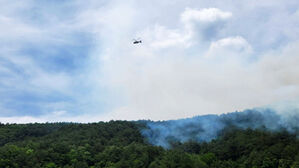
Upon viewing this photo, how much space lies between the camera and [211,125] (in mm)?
136125

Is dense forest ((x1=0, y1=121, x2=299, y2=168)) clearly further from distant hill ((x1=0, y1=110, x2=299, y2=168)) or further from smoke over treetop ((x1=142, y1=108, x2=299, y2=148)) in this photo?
A: smoke over treetop ((x1=142, y1=108, x2=299, y2=148))

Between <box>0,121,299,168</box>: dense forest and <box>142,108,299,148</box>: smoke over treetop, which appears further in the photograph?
<box>142,108,299,148</box>: smoke over treetop

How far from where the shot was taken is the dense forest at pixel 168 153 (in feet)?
301

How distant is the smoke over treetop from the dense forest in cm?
416

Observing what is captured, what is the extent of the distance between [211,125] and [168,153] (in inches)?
1638

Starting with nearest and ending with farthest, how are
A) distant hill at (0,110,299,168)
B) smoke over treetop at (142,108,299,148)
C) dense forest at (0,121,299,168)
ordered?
dense forest at (0,121,299,168) < distant hill at (0,110,299,168) < smoke over treetop at (142,108,299,148)

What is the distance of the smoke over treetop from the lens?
383ft

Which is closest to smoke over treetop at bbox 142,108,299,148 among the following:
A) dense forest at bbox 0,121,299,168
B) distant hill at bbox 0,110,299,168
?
distant hill at bbox 0,110,299,168

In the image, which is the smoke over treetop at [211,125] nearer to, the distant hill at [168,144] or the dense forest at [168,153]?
the distant hill at [168,144]

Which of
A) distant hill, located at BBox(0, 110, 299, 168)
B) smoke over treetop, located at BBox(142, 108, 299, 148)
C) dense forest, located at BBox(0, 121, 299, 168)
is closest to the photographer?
dense forest, located at BBox(0, 121, 299, 168)

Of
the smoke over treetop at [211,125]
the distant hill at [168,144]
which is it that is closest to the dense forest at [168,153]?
the distant hill at [168,144]

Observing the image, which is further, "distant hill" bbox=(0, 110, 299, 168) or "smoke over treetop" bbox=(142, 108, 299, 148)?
"smoke over treetop" bbox=(142, 108, 299, 148)

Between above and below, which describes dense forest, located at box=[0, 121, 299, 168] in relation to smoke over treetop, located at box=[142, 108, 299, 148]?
below

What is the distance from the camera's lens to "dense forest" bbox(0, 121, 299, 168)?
9175 centimetres
